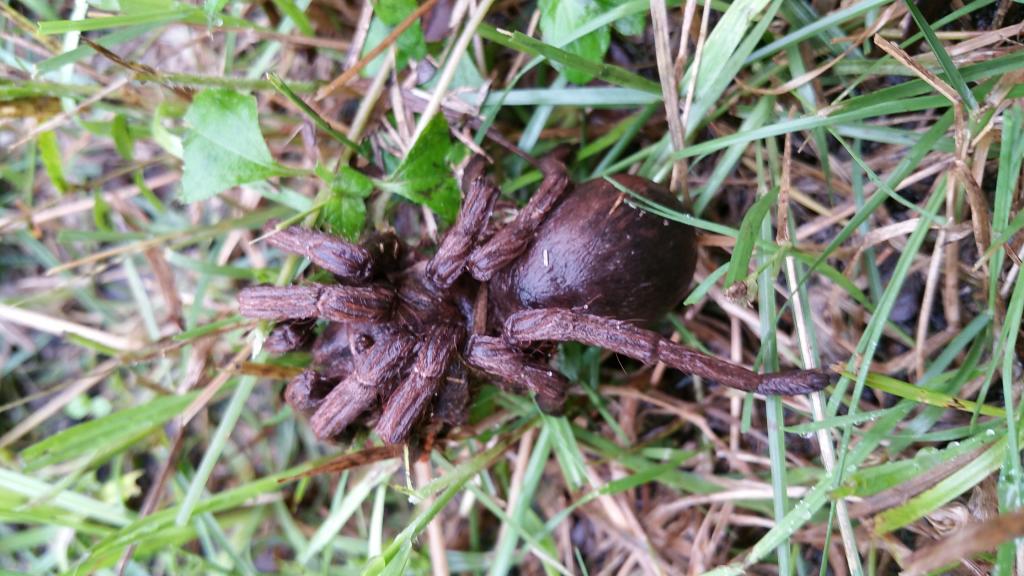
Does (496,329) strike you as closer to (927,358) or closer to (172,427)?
(927,358)

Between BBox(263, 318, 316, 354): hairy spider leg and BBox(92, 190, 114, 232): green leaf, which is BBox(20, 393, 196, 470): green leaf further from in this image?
BBox(92, 190, 114, 232): green leaf

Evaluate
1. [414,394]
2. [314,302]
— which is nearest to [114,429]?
[314,302]

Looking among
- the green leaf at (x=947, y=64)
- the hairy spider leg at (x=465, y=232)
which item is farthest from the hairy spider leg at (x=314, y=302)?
the green leaf at (x=947, y=64)

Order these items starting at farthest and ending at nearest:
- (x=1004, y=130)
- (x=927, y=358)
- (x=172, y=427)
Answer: (x=172, y=427)
(x=927, y=358)
(x=1004, y=130)

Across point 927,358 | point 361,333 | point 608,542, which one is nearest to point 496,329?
point 361,333

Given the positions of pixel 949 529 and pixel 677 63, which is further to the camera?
pixel 677 63

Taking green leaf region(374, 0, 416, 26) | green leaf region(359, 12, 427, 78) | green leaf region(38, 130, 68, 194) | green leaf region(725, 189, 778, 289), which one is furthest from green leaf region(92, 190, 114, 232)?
green leaf region(725, 189, 778, 289)
